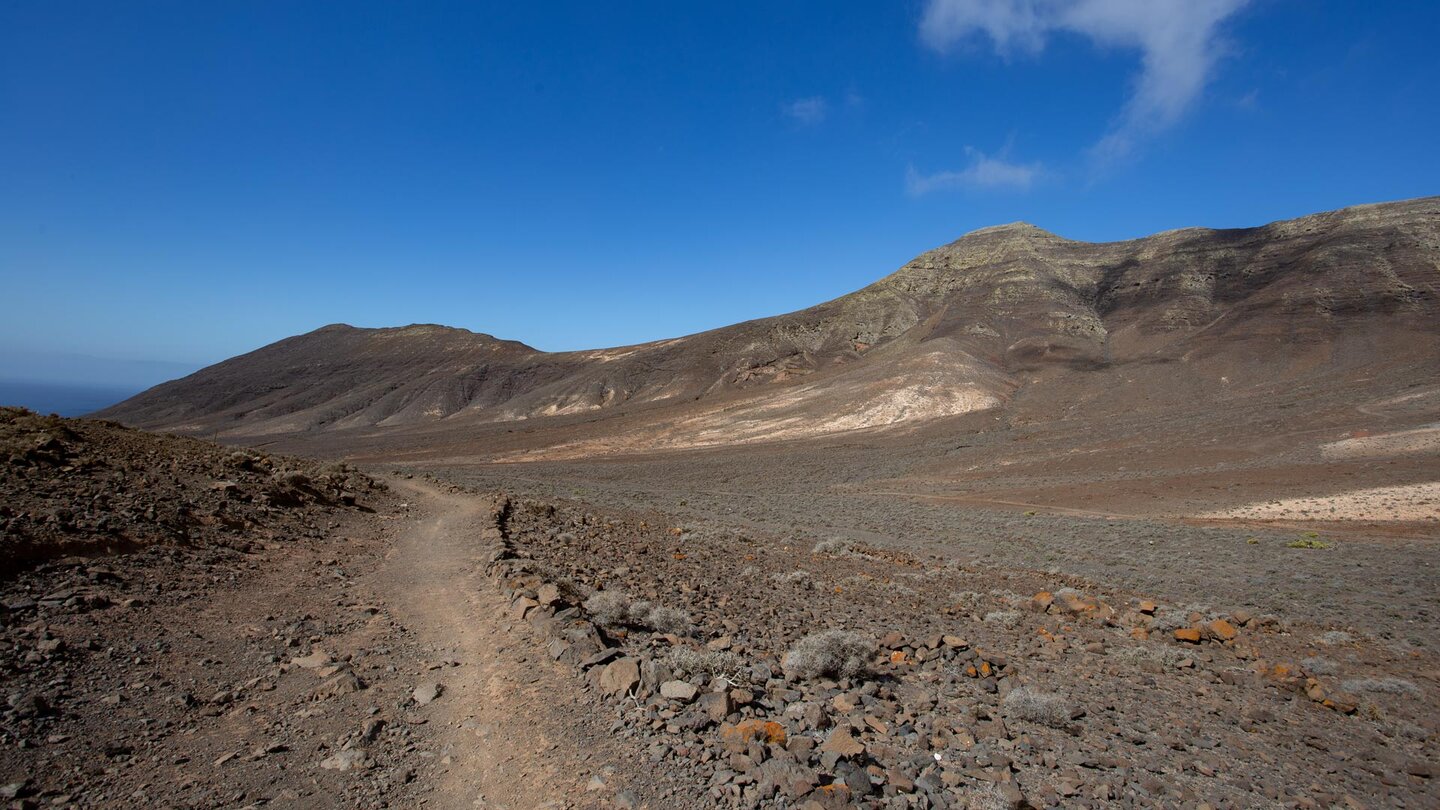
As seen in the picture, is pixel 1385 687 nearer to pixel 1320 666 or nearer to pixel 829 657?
pixel 1320 666

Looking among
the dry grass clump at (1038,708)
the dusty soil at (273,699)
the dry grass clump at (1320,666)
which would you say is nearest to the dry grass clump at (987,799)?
the dry grass clump at (1038,708)

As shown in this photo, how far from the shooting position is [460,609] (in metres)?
8.20

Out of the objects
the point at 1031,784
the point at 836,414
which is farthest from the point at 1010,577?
the point at 836,414

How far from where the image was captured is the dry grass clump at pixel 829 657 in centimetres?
659

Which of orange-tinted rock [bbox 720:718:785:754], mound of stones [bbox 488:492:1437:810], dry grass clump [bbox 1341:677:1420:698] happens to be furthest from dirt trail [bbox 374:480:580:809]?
dry grass clump [bbox 1341:677:1420:698]

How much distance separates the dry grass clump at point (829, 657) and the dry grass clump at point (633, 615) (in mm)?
1439

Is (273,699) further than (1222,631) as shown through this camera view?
No

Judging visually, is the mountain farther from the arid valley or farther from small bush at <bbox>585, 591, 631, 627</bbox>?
small bush at <bbox>585, 591, 631, 627</bbox>

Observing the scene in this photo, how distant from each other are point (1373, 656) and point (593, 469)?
37.5m

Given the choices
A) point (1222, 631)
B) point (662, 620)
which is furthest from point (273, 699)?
point (1222, 631)

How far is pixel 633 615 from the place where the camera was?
26.0 feet

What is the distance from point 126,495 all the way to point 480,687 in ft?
28.9

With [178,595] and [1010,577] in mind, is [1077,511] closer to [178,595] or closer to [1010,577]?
[1010,577]

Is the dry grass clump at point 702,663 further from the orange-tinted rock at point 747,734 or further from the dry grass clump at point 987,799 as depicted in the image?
the dry grass clump at point 987,799
